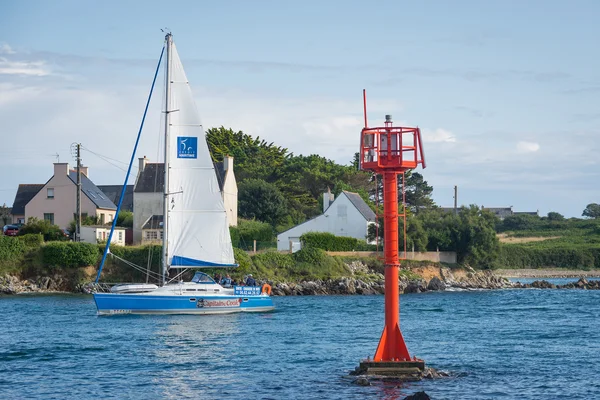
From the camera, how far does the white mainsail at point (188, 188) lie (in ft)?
152

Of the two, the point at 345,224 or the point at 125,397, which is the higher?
the point at 345,224

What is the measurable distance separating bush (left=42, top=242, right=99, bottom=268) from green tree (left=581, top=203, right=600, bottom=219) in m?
131

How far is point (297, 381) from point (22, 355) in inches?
445

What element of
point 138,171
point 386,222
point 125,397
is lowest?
point 125,397

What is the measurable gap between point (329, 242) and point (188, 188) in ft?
111

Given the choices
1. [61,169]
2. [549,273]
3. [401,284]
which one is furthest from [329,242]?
[549,273]

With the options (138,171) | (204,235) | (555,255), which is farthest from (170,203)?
(555,255)

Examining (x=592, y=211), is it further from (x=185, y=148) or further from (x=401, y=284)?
(x=185, y=148)

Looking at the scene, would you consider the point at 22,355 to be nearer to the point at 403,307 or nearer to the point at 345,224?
the point at 403,307

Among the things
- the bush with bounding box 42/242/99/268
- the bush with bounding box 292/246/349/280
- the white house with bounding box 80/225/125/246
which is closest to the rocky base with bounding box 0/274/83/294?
the bush with bounding box 42/242/99/268

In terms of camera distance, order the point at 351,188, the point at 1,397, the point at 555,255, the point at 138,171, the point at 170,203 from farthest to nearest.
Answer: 1. the point at 555,255
2. the point at 351,188
3. the point at 138,171
4. the point at 170,203
5. the point at 1,397

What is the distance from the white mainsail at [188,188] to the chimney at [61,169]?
37.6 m

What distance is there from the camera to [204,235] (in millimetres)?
46688

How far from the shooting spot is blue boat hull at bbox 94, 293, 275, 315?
4528cm
